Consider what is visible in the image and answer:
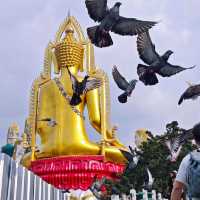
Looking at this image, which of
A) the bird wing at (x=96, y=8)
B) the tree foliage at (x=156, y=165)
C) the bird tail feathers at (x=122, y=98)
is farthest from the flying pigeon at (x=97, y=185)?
the bird wing at (x=96, y=8)

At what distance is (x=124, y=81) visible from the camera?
10227mm

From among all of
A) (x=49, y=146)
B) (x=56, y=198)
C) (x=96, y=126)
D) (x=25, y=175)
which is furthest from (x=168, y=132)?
(x=25, y=175)

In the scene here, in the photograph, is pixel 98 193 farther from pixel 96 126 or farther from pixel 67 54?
pixel 67 54

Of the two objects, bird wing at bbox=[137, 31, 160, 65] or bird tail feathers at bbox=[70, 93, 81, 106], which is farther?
bird tail feathers at bbox=[70, 93, 81, 106]

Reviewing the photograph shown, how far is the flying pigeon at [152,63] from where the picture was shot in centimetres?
865

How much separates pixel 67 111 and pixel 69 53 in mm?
2693

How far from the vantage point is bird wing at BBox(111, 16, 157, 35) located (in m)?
8.08

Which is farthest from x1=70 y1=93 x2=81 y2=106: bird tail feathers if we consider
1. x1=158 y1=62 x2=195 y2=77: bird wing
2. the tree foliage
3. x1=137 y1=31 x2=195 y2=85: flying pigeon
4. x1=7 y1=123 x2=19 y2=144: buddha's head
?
x1=7 y1=123 x2=19 y2=144: buddha's head

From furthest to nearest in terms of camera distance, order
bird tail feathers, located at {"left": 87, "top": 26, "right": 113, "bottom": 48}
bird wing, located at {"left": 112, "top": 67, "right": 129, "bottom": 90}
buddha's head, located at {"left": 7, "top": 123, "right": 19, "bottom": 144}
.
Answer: buddha's head, located at {"left": 7, "top": 123, "right": 19, "bottom": 144} → bird wing, located at {"left": 112, "top": 67, "right": 129, "bottom": 90} → bird tail feathers, located at {"left": 87, "top": 26, "right": 113, "bottom": 48}

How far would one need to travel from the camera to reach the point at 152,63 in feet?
29.1

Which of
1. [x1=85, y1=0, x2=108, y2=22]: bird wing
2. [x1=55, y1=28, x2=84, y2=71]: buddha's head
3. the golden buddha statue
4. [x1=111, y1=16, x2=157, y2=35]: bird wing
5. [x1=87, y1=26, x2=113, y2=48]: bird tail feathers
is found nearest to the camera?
[x1=85, y1=0, x2=108, y2=22]: bird wing

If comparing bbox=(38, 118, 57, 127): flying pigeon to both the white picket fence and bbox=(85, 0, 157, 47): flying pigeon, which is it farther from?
the white picket fence

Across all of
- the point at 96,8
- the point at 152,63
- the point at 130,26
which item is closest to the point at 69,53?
the point at 152,63

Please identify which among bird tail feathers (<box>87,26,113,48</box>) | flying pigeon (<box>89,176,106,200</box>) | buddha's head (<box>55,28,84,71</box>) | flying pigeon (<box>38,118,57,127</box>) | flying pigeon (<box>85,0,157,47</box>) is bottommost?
flying pigeon (<box>89,176,106,200</box>)
